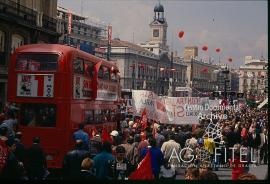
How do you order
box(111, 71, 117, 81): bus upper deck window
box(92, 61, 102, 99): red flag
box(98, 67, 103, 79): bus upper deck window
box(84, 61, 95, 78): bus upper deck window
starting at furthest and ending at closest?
box(111, 71, 117, 81): bus upper deck window → box(98, 67, 103, 79): bus upper deck window → box(92, 61, 102, 99): red flag → box(84, 61, 95, 78): bus upper deck window

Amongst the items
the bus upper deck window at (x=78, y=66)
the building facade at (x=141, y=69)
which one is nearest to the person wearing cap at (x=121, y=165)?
the bus upper deck window at (x=78, y=66)

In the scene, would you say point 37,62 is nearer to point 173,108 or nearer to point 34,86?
point 34,86

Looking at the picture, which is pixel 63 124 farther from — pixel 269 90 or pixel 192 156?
pixel 269 90

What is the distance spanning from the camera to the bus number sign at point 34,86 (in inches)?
539

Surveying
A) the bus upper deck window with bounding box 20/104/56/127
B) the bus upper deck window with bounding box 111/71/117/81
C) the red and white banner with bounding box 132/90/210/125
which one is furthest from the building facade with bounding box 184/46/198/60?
the bus upper deck window with bounding box 20/104/56/127

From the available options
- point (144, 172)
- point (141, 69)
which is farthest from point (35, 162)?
point (141, 69)

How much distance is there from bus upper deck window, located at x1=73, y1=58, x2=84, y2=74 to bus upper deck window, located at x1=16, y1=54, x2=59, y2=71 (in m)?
0.53

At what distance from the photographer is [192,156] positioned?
33.1 feet

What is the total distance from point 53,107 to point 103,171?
4.46 metres

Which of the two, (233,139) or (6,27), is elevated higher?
(6,27)

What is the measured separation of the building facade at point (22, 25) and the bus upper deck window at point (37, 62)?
16.7m

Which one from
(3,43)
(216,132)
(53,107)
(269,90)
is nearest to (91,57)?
(53,107)

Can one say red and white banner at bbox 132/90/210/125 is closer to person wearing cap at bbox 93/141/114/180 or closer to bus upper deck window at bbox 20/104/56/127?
bus upper deck window at bbox 20/104/56/127

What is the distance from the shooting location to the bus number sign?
13.7 metres
